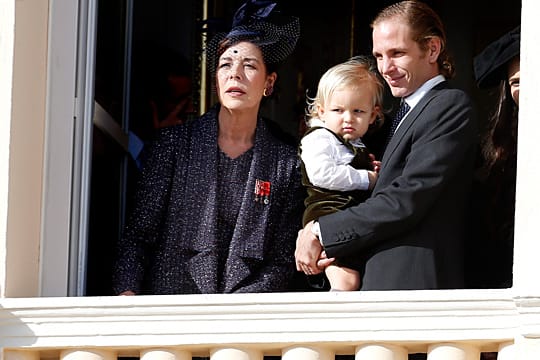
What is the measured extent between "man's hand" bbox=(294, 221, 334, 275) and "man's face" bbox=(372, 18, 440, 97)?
492mm

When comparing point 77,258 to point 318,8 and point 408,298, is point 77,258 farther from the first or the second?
point 318,8

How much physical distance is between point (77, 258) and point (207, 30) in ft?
2.92

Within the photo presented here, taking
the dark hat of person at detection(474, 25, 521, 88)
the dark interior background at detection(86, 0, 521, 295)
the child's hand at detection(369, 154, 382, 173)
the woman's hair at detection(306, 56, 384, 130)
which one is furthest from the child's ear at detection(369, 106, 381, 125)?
the dark interior background at detection(86, 0, 521, 295)

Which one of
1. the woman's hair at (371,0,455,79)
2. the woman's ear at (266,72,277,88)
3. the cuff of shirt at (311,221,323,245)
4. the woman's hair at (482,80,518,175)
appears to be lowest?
the cuff of shirt at (311,221,323,245)

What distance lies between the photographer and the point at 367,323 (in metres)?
5.02

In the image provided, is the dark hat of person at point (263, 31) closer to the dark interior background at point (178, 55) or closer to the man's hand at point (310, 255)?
the dark interior background at point (178, 55)

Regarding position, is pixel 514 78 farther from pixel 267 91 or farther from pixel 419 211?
pixel 267 91

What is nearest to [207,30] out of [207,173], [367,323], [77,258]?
[207,173]

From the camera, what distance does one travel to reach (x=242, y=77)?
557 cm

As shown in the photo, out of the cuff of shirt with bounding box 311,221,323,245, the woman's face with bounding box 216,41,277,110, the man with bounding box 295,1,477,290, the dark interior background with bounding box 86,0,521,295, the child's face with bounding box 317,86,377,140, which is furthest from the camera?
the dark interior background with bounding box 86,0,521,295

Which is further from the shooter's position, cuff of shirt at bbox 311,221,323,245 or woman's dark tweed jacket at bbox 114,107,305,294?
woman's dark tweed jacket at bbox 114,107,305,294

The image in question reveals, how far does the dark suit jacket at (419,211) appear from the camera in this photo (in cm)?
523

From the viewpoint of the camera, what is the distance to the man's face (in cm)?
541

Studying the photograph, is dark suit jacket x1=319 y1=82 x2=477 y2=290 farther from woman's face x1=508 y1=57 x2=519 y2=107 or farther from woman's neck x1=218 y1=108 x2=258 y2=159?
woman's neck x1=218 y1=108 x2=258 y2=159
